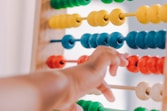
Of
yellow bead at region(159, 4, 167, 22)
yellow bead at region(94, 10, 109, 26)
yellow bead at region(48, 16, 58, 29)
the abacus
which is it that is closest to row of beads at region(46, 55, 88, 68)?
the abacus

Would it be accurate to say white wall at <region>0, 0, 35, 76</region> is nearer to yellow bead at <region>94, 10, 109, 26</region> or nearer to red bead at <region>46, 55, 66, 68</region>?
red bead at <region>46, 55, 66, 68</region>

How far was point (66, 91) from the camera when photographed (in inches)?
16.1

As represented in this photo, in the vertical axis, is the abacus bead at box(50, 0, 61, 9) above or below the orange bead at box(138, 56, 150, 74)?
above

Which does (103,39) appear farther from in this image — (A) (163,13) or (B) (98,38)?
(A) (163,13)

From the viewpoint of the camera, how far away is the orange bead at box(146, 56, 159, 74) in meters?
0.96

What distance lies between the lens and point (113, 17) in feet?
3.42

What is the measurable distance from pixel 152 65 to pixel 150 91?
72 mm

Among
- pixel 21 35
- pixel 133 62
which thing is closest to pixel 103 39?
pixel 133 62

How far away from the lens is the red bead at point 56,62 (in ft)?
4.09

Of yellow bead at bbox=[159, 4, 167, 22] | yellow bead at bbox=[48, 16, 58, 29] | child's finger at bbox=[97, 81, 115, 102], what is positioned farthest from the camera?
yellow bead at bbox=[48, 16, 58, 29]

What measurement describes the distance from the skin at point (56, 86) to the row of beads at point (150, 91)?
468mm

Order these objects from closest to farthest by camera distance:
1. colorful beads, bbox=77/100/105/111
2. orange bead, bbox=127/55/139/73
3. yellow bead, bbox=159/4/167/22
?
yellow bead, bbox=159/4/167/22, orange bead, bbox=127/55/139/73, colorful beads, bbox=77/100/105/111

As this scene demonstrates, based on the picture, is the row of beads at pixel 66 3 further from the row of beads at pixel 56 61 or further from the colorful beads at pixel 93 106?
the colorful beads at pixel 93 106

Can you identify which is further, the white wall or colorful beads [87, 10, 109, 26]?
the white wall
